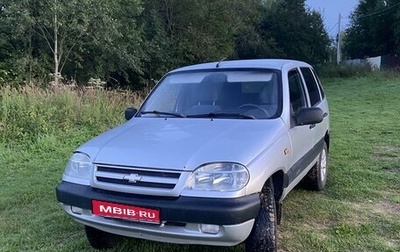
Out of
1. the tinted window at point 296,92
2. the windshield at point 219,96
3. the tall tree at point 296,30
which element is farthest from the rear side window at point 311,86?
the tall tree at point 296,30

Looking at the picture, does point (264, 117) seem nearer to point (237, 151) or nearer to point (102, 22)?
point (237, 151)

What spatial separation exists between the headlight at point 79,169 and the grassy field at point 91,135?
0.73 metres

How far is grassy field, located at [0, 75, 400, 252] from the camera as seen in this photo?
140 inches

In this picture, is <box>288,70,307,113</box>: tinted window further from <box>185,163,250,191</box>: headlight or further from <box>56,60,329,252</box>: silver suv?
<box>185,163,250,191</box>: headlight

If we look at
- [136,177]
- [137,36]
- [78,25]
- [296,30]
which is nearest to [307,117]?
[136,177]

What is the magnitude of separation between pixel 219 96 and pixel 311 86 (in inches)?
61.4

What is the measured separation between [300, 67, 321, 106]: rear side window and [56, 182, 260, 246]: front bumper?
7.75ft

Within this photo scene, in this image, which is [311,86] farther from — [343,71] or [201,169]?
[343,71]

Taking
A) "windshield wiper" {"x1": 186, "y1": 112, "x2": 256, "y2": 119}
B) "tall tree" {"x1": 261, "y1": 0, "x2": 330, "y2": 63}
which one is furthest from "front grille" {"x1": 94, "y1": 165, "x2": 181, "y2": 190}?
"tall tree" {"x1": 261, "y1": 0, "x2": 330, "y2": 63}

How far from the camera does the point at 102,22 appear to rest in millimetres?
16828

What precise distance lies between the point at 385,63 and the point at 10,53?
28.1m

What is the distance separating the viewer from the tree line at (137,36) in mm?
15680

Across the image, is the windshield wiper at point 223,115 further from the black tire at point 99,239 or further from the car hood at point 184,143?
the black tire at point 99,239

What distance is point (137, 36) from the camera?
66.1ft
